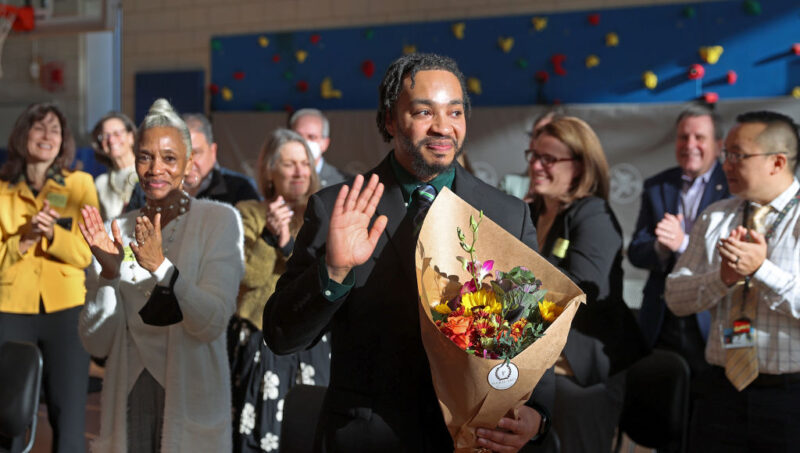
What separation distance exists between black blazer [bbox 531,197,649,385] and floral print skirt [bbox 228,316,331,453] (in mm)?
1030

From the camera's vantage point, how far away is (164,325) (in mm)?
2062

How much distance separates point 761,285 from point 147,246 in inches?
72.1

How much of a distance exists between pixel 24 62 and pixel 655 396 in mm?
8311

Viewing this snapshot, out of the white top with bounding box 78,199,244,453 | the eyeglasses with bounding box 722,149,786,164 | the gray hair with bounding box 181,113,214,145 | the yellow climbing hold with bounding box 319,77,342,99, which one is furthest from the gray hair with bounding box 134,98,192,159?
the yellow climbing hold with bounding box 319,77,342,99

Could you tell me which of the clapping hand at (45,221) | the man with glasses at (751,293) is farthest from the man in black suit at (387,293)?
the clapping hand at (45,221)

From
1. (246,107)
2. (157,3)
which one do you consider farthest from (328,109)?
(157,3)

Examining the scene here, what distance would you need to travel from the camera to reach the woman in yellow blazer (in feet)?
10.3

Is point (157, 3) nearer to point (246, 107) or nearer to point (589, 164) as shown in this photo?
point (246, 107)

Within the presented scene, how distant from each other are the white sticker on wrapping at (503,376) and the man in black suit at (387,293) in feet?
0.44

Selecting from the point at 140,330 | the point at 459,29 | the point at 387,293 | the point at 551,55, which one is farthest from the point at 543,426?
the point at 459,29

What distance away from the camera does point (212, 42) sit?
722 cm

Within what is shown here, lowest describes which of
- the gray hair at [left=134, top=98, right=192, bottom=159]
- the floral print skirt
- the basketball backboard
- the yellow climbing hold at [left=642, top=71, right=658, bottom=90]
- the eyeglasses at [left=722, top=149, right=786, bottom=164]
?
the floral print skirt

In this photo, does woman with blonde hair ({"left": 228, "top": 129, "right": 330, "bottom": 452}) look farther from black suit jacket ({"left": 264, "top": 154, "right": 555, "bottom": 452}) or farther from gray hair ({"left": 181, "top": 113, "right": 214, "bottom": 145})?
black suit jacket ({"left": 264, "top": 154, "right": 555, "bottom": 452})

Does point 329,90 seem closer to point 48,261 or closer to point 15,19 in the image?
point 15,19
